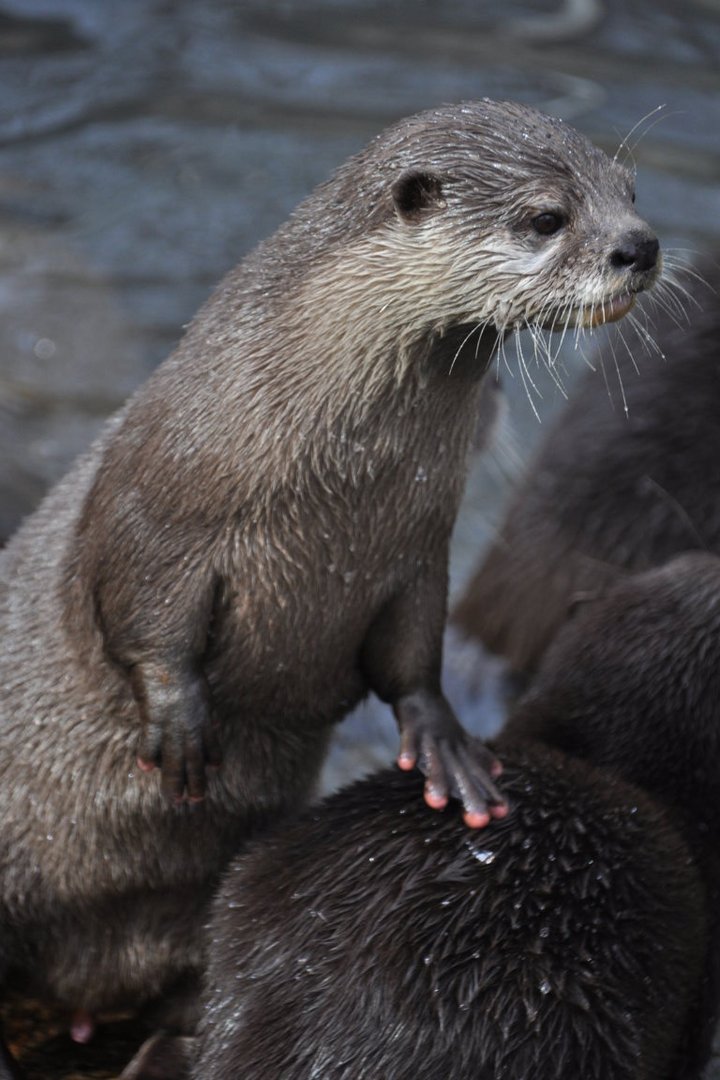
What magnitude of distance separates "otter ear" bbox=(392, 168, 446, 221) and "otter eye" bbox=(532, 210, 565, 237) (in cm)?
15

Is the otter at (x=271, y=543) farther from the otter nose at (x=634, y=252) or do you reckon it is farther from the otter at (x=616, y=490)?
the otter at (x=616, y=490)

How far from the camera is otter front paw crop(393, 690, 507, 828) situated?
10.8ft

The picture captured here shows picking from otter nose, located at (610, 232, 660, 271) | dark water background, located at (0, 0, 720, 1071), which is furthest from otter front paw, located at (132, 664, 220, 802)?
dark water background, located at (0, 0, 720, 1071)

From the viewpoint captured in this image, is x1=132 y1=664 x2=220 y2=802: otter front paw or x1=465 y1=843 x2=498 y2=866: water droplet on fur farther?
x1=132 y1=664 x2=220 y2=802: otter front paw

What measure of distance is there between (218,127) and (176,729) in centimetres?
493

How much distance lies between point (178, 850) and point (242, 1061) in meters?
0.62

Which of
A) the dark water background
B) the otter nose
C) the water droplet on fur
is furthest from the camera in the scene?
the dark water background

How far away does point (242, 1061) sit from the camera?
3.04 metres

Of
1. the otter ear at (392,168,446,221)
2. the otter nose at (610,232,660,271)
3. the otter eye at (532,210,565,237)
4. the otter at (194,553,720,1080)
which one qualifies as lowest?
the otter at (194,553,720,1080)

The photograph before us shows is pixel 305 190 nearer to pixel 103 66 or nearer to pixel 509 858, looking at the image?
pixel 103 66

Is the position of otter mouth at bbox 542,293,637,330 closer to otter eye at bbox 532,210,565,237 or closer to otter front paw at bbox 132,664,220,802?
otter eye at bbox 532,210,565,237

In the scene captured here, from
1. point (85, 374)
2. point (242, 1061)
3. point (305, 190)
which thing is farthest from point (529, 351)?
point (242, 1061)

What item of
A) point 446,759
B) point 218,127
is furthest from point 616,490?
point 218,127

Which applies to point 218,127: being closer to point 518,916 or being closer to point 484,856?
point 484,856
